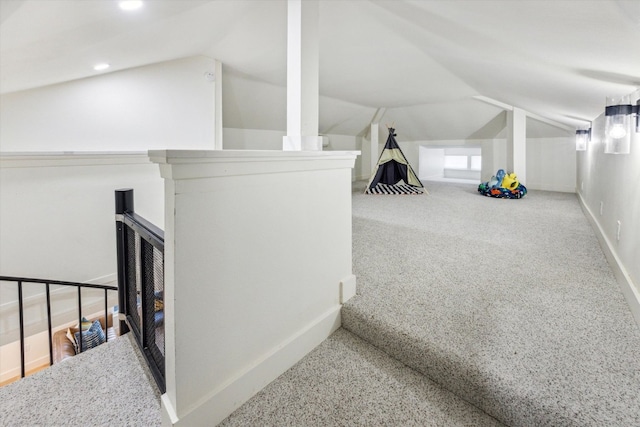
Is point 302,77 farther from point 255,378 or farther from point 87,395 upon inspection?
point 87,395

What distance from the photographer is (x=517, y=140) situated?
5.80 m

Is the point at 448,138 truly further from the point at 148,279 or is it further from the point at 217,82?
the point at 148,279

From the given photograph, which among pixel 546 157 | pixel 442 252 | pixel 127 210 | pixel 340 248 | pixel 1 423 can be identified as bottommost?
pixel 1 423

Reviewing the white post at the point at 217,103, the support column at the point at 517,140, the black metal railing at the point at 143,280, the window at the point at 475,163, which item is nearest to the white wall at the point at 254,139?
the white post at the point at 217,103

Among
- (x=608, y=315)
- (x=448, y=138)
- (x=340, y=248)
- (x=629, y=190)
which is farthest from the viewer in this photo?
(x=448, y=138)

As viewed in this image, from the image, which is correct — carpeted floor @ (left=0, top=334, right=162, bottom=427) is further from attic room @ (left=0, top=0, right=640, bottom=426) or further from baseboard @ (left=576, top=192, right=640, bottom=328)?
baseboard @ (left=576, top=192, right=640, bottom=328)

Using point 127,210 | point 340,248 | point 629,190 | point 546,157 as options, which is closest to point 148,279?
point 127,210

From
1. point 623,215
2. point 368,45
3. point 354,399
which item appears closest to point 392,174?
point 368,45

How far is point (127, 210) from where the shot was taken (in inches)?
69.2

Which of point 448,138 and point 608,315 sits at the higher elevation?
point 448,138

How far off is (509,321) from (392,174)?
16.8 feet

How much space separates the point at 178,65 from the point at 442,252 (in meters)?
3.91

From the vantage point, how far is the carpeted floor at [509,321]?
1.10 metres

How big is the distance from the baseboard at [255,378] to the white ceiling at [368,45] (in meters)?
1.71
